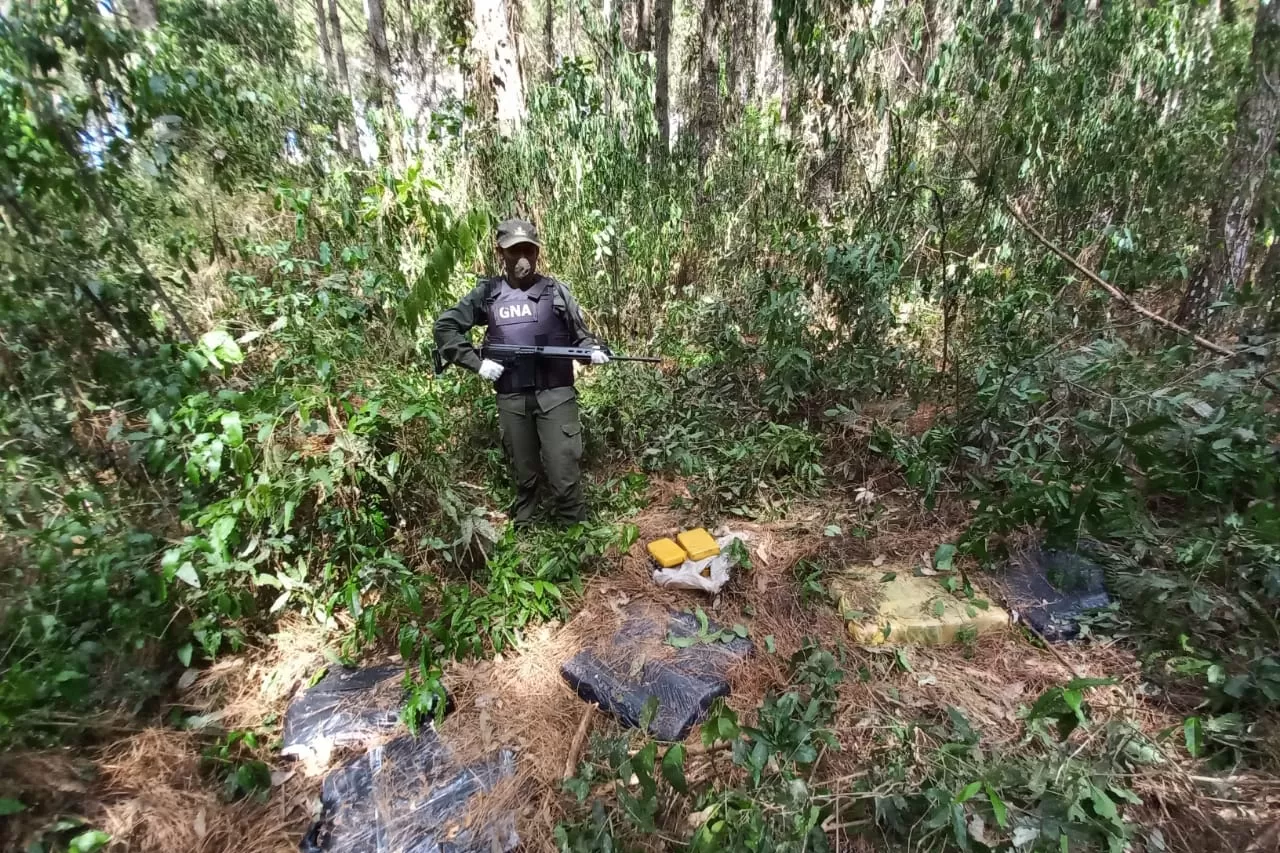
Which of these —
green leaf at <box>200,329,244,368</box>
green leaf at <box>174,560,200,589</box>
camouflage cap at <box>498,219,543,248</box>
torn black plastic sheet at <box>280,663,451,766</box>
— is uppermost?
camouflage cap at <box>498,219,543,248</box>

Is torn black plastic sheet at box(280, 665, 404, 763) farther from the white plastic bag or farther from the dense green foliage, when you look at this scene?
the white plastic bag

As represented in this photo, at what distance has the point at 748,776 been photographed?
194 cm

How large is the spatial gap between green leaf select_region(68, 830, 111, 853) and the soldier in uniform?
2095 millimetres

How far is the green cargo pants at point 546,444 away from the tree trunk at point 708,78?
3303mm

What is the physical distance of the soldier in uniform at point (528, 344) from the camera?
3.08m

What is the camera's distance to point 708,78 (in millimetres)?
6191

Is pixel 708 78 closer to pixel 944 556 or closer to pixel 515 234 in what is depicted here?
pixel 515 234

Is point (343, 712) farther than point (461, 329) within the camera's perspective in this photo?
No

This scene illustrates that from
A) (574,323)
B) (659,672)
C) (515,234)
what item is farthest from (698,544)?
(515,234)

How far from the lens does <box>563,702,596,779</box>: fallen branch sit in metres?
2.15

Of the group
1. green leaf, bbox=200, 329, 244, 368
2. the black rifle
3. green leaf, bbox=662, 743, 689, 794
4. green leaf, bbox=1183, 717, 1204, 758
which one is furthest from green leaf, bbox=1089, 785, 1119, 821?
green leaf, bbox=200, 329, 244, 368

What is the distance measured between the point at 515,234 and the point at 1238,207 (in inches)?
181

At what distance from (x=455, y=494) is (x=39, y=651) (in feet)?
5.22

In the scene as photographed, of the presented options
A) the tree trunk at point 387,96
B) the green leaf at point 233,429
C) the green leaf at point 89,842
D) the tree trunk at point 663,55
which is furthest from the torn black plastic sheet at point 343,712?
the tree trunk at point 663,55
